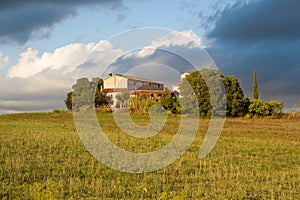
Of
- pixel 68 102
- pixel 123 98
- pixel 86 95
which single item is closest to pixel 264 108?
pixel 123 98

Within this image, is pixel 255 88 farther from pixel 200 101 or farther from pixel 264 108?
pixel 200 101

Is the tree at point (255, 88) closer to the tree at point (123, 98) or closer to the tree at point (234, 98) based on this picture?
the tree at point (234, 98)

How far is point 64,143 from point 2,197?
8177mm

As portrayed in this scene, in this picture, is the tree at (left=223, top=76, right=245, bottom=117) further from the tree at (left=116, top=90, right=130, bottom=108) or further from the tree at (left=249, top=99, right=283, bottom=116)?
the tree at (left=116, top=90, right=130, bottom=108)

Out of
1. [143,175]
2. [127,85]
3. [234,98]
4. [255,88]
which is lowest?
[143,175]

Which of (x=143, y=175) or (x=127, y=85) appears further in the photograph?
(x=127, y=85)

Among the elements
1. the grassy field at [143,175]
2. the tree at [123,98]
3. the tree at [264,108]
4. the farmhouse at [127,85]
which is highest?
the farmhouse at [127,85]

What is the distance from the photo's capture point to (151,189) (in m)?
9.69

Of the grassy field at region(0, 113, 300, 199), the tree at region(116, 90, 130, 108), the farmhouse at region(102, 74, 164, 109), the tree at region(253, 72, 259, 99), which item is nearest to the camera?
the grassy field at region(0, 113, 300, 199)

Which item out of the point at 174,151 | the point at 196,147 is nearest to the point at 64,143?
the point at 174,151

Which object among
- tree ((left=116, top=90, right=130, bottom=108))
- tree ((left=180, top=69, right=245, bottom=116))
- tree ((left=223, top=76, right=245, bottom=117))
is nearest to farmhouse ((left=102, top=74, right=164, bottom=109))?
tree ((left=116, top=90, right=130, bottom=108))

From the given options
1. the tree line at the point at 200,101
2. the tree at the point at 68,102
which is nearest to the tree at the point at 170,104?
the tree line at the point at 200,101

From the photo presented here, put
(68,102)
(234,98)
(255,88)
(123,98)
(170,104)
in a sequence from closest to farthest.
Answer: (170,104), (234,98), (123,98), (255,88), (68,102)

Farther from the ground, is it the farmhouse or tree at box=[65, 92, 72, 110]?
the farmhouse
